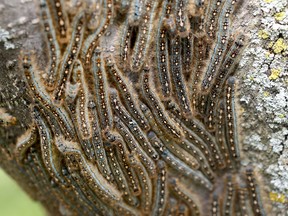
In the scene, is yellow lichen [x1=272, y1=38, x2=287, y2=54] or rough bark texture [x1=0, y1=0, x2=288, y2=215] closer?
rough bark texture [x1=0, y1=0, x2=288, y2=215]

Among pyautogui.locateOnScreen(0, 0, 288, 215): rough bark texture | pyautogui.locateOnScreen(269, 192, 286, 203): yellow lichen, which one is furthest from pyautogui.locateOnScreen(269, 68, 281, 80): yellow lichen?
pyautogui.locateOnScreen(269, 192, 286, 203): yellow lichen

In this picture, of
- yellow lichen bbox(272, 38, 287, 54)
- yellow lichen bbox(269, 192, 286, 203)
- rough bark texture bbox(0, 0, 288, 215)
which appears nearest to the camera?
rough bark texture bbox(0, 0, 288, 215)

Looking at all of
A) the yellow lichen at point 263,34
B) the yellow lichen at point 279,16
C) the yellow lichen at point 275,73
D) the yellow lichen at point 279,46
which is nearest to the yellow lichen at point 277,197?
the yellow lichen at point 275,73

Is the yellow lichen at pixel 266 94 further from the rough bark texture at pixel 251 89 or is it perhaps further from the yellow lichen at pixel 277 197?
the yellow lichen at pixel 277 197

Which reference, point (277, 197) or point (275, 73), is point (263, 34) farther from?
point (277, 197)

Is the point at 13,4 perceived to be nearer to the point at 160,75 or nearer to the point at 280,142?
the point at 160,75

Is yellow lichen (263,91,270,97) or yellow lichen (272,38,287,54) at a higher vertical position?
yellow lichen (272,38,287,54)

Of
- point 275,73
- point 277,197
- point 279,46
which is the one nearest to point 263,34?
point 279,46

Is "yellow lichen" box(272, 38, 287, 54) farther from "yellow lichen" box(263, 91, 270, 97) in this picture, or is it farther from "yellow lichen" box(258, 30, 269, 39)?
"yellow lichen" box(263, 91, 270, 97)
